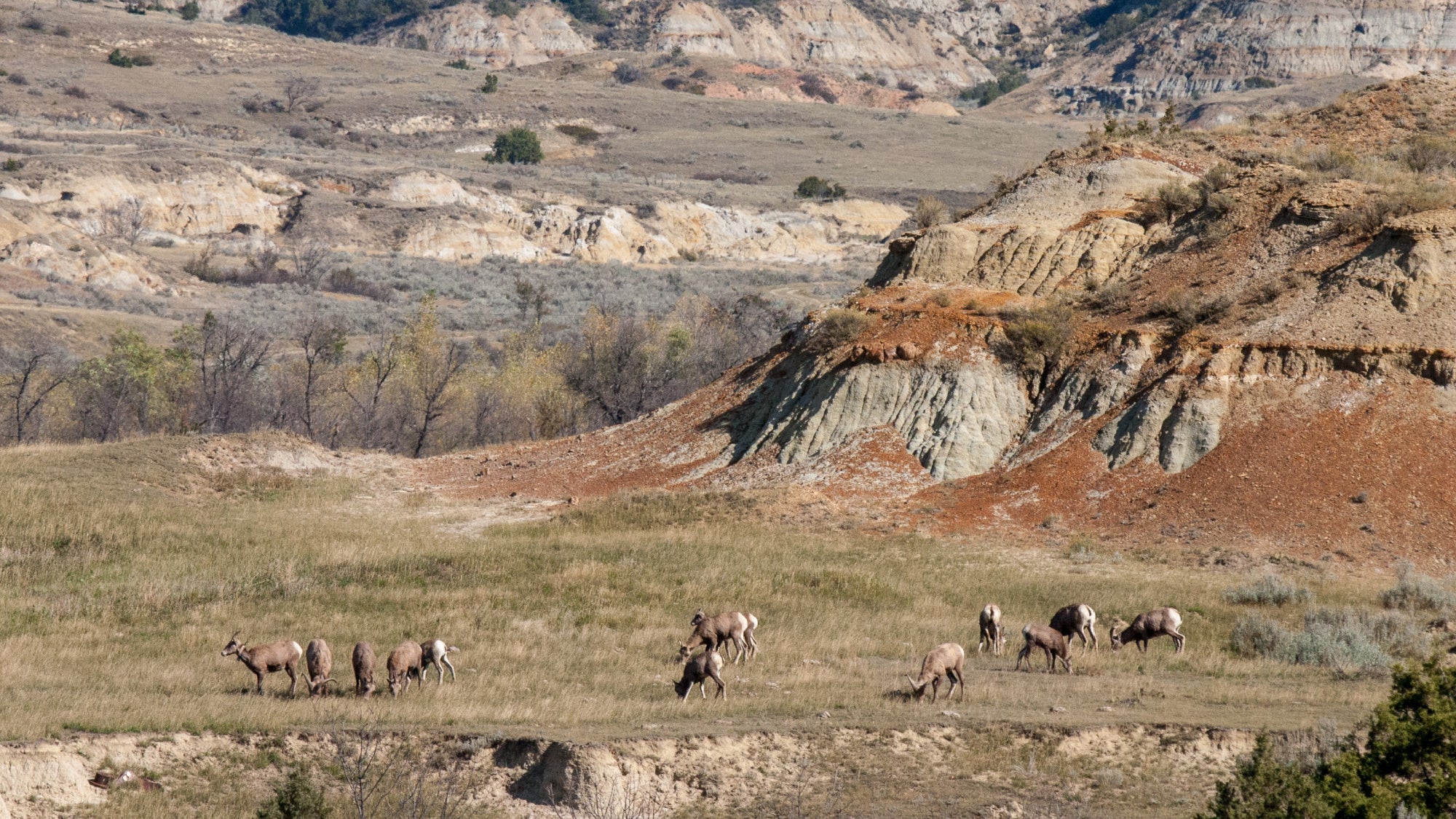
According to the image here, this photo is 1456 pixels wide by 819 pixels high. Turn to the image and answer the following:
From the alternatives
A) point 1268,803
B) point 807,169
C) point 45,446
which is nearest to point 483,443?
point 45,446

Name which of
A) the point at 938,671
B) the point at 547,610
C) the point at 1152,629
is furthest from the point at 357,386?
the point at 938,671

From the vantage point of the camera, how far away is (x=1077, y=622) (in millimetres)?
20234

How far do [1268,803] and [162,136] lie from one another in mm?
120965

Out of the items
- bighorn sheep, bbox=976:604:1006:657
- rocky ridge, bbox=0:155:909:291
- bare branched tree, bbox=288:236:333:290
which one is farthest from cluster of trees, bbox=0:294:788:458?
bighorn sheep, bbox=976:604:1006:657

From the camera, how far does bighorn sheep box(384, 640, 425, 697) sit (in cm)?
1725

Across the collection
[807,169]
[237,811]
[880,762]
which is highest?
[807,169]

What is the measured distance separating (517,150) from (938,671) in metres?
120

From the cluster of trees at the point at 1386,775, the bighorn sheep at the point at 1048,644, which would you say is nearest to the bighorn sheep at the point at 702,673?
the bighorn sheep at the point at 1048,644

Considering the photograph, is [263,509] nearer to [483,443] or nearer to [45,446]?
[45,446]

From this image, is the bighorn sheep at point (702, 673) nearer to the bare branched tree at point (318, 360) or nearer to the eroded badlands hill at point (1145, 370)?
the eroded badlands hill at point (1145, 370)

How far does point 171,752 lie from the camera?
14.5m

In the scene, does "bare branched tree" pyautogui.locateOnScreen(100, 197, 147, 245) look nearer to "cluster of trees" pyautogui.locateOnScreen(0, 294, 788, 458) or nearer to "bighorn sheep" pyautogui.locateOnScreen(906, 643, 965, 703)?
"cluster of trees" pyautogui.locateOnScreen(0, 294, 788, 458)

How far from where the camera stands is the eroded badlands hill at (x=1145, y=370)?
28.8 meters

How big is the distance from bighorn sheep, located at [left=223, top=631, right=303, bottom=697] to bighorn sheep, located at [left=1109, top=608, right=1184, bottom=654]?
1199cm
